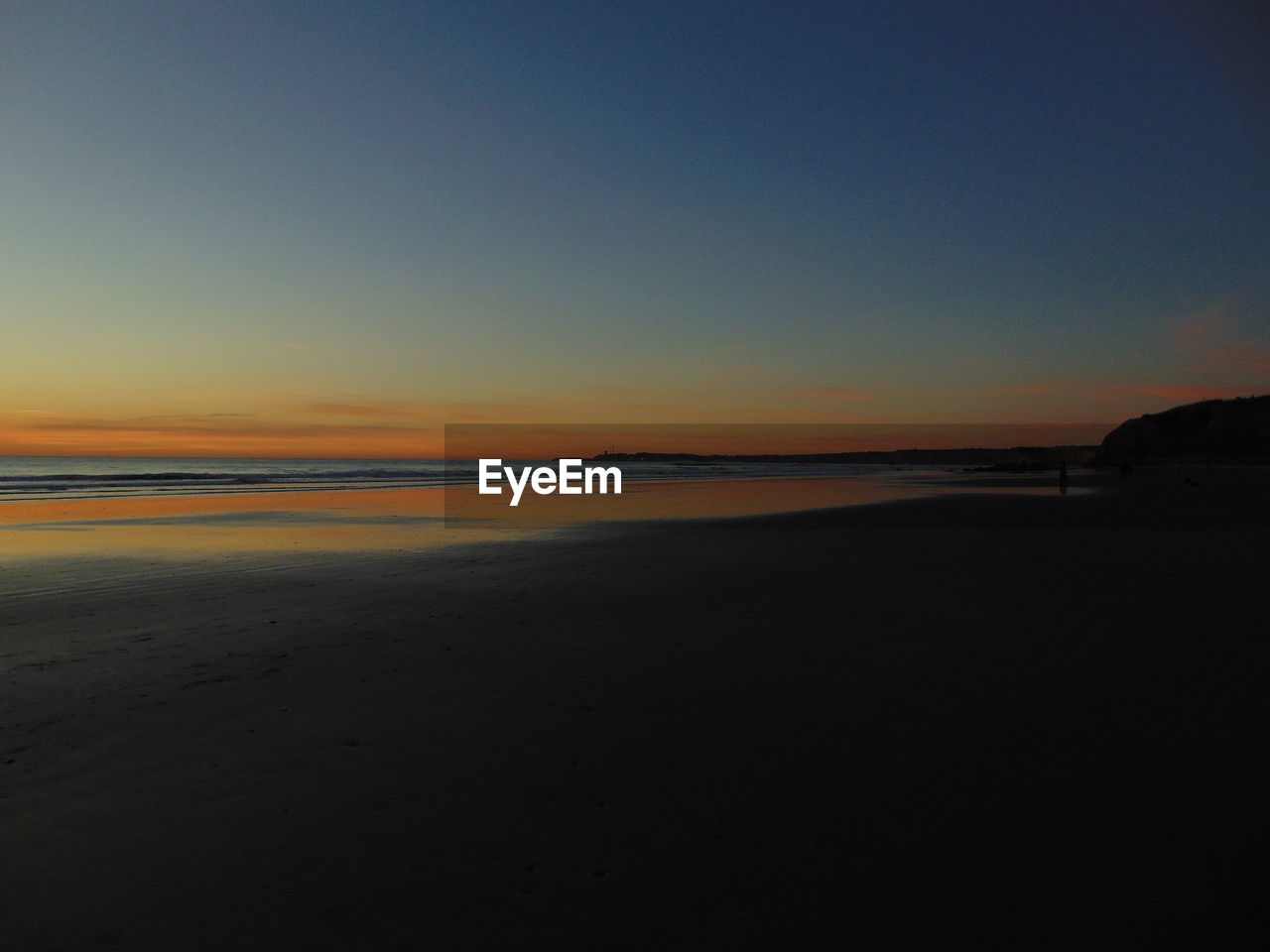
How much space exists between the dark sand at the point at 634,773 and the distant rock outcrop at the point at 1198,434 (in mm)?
139953

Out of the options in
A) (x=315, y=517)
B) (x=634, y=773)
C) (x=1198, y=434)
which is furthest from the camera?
(x=1198, y=434)

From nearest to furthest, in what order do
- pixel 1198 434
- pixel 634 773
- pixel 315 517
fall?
pixel 634 773, pixel 315 517, pixel 1198 434

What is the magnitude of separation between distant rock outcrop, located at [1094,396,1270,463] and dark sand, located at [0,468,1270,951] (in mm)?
139953

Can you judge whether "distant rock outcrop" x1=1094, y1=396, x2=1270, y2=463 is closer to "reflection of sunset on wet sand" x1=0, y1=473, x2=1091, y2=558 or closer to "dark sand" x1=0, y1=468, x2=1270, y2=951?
"reflection of sunset on wet sand" x1=0, y1=473, x2=1091, y2=558

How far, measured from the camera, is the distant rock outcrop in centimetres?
13012

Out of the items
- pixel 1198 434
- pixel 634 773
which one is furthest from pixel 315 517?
pixel 1198 434

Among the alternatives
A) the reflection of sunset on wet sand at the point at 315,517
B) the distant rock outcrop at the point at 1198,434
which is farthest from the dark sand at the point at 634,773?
the distant rock outcrop at the point at 1198,434

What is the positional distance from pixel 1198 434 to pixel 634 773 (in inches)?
6932

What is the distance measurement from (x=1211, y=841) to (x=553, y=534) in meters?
17.8

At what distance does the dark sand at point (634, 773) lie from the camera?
12.2 feet

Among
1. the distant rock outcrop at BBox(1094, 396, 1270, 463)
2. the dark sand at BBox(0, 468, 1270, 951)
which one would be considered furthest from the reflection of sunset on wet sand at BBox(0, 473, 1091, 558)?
the distant rock outcrop at BBox(1094, 396, 1270, 463)

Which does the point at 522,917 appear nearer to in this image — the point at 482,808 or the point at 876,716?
the point at 482,808

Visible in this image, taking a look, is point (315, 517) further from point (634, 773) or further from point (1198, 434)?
point (1198, 434)

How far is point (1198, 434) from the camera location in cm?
14425
